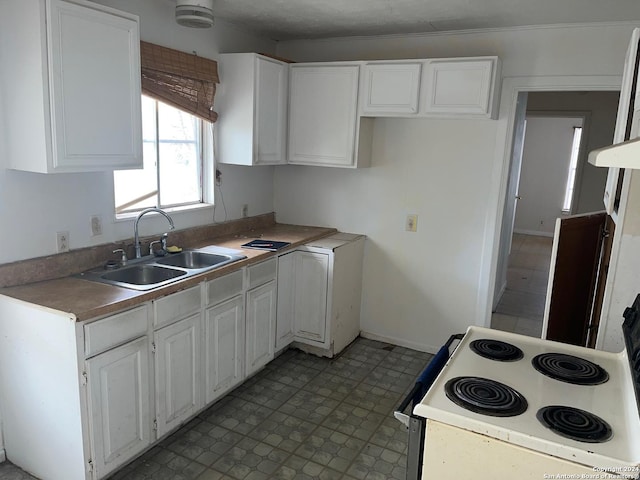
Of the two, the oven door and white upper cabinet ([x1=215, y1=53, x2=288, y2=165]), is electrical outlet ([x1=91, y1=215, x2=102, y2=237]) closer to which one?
white upper cabinet ([x1=215, y1=53, x2=288, y2=165])

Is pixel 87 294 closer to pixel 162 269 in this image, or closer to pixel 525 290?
pixel 162 269

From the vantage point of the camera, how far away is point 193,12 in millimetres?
2668

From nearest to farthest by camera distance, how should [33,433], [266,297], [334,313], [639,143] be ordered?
Result: [639,143] → [33,433] → [266,297] → [334,313]

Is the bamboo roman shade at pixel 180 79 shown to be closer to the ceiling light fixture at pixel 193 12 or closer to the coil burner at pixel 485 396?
the ceiling light fixture at pixel 193 12

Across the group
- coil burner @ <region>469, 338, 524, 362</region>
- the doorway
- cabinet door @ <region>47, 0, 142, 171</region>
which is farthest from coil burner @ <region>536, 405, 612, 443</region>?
the doorway

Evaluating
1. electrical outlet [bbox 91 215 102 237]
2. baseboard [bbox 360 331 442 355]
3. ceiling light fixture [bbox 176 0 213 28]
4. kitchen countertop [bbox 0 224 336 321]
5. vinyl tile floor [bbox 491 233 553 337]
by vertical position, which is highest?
ceiling light fixture [bbox 176 0 213 28]

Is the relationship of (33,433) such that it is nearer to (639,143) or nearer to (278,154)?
(278,154)

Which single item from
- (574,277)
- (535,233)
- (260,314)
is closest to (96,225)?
(260,314)

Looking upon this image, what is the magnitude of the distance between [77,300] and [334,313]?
6.42 feet

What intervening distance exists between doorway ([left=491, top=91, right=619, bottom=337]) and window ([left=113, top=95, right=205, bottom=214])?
2653 millimetres

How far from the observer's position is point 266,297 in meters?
3.25

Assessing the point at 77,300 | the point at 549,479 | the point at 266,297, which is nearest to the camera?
the point at 549,479

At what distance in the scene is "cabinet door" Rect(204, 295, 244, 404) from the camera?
108 inches

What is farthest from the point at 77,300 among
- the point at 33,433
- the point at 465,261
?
the point at 465,261
